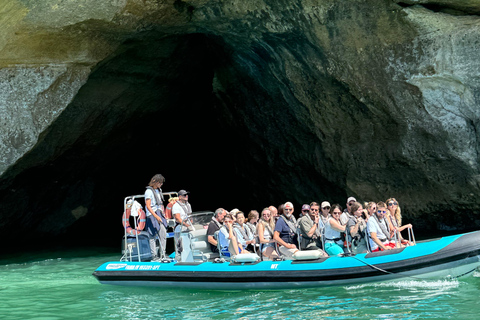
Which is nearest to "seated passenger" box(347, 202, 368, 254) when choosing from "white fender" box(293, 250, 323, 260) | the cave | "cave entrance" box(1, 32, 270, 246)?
"white fender" box(293, 250, 323, 260)

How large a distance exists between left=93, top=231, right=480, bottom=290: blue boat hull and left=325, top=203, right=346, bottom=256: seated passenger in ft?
1.62

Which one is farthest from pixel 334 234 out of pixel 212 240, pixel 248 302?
pixel 212 240

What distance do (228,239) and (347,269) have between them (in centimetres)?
204

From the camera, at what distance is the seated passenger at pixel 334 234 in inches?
383

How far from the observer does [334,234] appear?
9961 mm

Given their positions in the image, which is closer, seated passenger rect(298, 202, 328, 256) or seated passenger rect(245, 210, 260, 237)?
seated passenger rect(298, 202, 328, 256)

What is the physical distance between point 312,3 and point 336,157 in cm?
448

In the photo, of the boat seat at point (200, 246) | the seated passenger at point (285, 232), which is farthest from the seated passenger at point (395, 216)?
the boat seat at point (200, 246)

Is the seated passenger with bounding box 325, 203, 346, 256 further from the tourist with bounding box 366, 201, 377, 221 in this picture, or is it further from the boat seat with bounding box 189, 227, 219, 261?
the boat seat with bounding box 189, 227, 219, 261

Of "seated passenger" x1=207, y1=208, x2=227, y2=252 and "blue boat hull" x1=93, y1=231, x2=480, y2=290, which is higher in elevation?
"seated passenger" x1=207, y1=208, x2=227, y2=252

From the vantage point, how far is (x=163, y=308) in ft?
29.8

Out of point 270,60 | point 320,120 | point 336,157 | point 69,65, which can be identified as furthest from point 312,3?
point 69,65

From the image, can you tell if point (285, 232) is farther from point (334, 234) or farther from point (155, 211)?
point (155, 211)

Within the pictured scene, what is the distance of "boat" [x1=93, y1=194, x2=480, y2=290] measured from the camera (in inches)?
356
